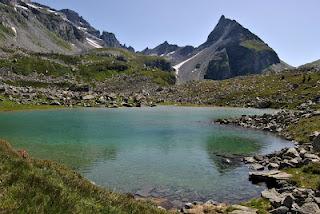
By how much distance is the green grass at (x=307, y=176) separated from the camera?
113 ft

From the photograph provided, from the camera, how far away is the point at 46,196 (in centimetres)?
1268

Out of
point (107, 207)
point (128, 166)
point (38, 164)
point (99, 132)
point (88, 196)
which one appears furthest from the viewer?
point (99, 132)

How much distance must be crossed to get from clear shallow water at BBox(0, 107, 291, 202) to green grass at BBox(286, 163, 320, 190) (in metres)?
3.89

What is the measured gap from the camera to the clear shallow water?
36.2 m

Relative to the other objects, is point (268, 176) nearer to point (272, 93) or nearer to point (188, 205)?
point (188, 205)

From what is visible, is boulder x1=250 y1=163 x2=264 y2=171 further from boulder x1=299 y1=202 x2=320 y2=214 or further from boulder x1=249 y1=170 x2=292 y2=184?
boulder x1=299 y1=202 x2=320 y2=214

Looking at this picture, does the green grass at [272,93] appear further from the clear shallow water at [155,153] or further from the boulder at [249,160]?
the boulder at [249,160]

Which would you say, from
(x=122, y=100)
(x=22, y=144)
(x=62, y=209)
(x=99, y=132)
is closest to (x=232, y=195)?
(x=62, y=209)

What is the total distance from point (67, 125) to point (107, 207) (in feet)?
245

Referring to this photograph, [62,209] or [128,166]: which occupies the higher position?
[62,209]

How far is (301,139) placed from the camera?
65500 millimetres

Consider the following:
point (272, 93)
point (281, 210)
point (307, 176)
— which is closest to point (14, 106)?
point (272, 93)

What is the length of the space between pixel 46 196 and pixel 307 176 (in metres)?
30.5

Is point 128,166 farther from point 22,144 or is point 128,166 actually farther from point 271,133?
point 271,133
